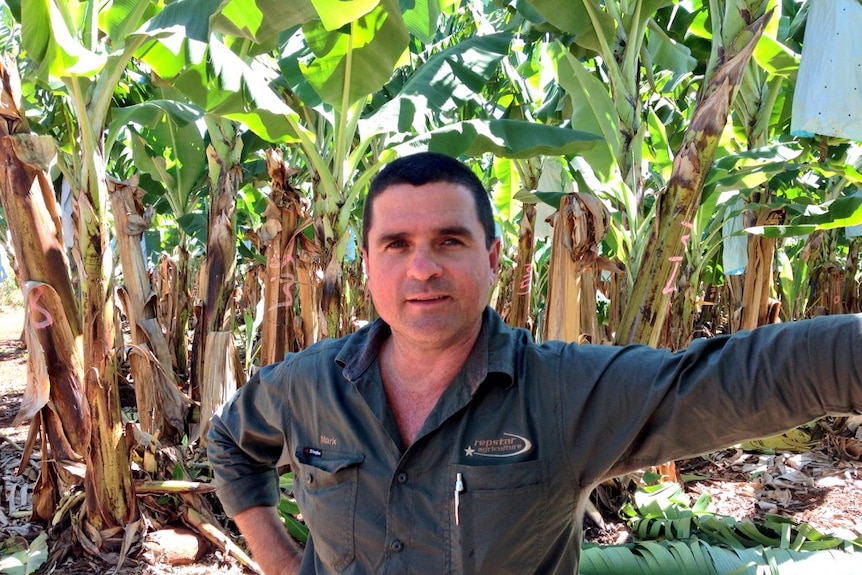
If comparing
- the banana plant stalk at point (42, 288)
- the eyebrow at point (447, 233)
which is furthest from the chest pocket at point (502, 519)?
the banana plant stalk at point (42, 288)

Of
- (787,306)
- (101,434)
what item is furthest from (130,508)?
(787,306)

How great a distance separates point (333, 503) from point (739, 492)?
4.40 metres

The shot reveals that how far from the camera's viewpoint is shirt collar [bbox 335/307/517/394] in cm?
135

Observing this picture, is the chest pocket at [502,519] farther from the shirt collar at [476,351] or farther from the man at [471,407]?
the shirt collar at [476,351]

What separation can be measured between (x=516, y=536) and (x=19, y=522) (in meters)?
3.66

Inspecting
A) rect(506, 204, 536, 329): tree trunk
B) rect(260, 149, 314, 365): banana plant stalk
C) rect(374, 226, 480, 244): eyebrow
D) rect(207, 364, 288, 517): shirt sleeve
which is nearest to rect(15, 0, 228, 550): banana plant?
rect(260, 149, 314, 365): banana plant stalk

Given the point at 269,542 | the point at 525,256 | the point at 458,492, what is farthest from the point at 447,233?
the point at 525,256

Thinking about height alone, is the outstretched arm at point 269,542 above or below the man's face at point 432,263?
below

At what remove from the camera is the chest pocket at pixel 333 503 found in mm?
1368

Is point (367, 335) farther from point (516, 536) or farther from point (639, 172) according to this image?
point (639, 172)

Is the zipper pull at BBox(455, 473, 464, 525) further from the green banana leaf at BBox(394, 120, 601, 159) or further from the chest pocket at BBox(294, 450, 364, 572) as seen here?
the green banana leaf at BBox(394, 120, 601, 159)

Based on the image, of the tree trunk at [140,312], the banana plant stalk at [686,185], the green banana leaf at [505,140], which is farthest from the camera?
the tree trunk at [140,312]

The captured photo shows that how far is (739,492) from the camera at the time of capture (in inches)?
192

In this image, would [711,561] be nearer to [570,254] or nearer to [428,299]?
[570,254]
